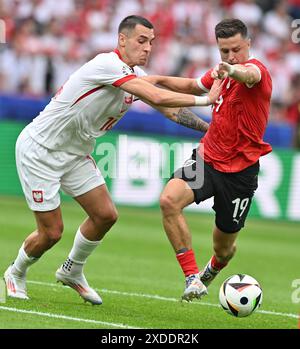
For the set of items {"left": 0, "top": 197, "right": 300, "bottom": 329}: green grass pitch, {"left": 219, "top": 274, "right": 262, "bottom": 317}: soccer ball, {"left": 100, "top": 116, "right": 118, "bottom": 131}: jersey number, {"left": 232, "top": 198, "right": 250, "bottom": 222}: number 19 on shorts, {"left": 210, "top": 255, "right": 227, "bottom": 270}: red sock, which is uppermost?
{"left": 100, "top": 116, "right": 118, "bottom": 131}: jersey number

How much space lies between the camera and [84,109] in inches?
404

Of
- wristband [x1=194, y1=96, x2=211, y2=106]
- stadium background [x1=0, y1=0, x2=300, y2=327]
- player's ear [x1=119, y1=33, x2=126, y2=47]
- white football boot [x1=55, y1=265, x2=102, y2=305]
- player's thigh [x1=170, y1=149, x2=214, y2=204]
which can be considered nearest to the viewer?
wristband [x1=194, y1=96, x2=211, y2=106]

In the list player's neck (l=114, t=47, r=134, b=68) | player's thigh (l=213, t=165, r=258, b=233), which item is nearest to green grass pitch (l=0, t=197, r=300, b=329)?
player's thigh (l=213, t=165, r=258, b=233)

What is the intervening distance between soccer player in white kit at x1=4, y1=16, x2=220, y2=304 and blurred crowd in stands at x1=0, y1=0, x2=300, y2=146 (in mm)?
12171

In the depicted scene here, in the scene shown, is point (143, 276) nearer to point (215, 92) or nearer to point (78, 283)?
point (78, 283)

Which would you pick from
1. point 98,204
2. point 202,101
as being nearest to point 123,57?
point 202,101

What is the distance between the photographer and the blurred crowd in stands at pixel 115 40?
2277 centimetres

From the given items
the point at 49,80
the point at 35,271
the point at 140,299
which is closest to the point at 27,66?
the point at 49,80

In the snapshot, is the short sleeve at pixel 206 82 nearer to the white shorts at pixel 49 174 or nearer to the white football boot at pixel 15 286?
the white shorts at pixel 49 174

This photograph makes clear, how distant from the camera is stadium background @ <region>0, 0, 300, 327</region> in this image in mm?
20875

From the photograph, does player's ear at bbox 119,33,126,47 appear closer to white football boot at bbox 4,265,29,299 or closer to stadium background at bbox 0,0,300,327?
white football boot at bbox 4,265,29,299

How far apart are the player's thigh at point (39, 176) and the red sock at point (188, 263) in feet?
4.85

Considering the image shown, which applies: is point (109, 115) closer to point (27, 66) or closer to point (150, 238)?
point (150, 238)

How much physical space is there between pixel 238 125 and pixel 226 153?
0.34m
